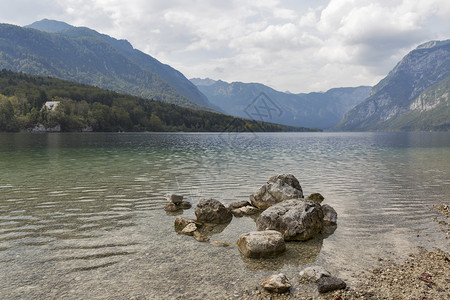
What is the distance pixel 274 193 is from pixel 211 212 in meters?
5.72

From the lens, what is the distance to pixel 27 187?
24156 mm

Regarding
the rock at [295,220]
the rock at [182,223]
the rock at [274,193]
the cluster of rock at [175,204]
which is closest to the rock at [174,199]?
the cluster of rock at [175,204]

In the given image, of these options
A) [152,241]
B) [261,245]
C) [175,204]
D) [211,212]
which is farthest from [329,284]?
[175,204]

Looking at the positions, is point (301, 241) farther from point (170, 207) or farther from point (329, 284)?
point (170, 207)

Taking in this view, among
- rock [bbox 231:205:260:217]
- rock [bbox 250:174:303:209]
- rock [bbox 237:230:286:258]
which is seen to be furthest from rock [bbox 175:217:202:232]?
rock [bbox 250:174:303:209]

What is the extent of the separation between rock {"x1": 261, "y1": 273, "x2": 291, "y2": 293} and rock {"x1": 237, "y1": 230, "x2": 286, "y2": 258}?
2.34 m

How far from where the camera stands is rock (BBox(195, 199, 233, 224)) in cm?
1666

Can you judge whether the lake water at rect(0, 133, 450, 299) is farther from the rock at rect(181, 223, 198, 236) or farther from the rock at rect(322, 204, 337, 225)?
the rock at rect(181, 223, 198, 236)

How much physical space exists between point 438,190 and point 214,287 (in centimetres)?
2639

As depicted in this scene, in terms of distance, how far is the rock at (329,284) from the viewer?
9.04 m

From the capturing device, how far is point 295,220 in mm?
14289

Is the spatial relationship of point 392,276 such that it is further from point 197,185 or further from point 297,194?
point 197,185

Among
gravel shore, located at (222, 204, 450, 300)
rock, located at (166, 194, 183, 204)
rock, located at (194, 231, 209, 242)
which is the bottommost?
rock, located at (194, 231, 209, 242)

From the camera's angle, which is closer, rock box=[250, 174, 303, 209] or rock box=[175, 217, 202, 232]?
rock box=[175, 217, 202, 232]
